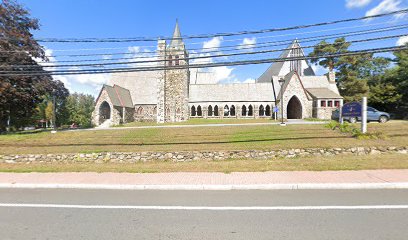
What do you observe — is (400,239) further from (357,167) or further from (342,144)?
(342,144)

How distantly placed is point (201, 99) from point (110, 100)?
1482 centimetres

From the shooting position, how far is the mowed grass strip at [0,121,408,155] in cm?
1285

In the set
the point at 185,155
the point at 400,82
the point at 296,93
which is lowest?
the point at 185,155

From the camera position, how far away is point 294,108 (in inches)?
1554

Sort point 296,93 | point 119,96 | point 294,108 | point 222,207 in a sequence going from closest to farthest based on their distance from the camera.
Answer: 1. point 222,207
2. point 296,93
3. point 119,96
4. point 294,108

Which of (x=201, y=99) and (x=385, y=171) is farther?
(x=201, y=99)

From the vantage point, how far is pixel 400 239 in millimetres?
3709

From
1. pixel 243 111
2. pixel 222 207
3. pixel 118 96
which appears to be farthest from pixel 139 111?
pixel 222 207

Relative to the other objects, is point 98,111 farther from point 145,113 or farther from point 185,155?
point 185,155

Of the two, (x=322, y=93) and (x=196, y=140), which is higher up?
(x=322, y=93)

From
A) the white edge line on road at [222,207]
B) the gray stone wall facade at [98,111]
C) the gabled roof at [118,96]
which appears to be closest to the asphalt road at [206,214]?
the white edge line on road at [222,207]

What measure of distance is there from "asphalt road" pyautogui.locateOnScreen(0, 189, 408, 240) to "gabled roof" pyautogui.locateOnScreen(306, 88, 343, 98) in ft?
111

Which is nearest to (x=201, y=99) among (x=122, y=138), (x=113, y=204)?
(x=122, y=138)

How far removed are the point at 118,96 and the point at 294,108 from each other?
2898 centimetres
